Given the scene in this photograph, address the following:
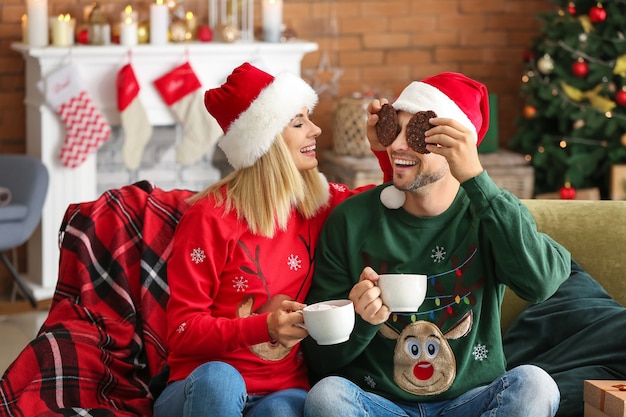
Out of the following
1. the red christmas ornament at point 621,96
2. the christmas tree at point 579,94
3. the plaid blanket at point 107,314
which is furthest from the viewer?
the christmas tree at point 579,94

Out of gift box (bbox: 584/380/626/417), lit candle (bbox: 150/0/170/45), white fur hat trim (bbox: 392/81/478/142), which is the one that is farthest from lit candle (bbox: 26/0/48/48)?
gift box (bbox: 584/380/626/417)

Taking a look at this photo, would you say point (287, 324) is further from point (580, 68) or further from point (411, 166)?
point (580, 68)

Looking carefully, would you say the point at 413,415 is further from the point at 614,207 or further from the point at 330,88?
the point at 330,88

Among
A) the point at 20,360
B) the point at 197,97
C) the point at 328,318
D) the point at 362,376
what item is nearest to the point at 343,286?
the point at 362,376

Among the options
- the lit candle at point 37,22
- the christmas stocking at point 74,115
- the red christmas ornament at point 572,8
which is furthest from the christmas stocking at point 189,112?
the red christmas ornament at point 572,8

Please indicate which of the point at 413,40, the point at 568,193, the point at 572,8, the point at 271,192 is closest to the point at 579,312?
the point at 271,192

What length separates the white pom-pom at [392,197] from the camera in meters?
2.35

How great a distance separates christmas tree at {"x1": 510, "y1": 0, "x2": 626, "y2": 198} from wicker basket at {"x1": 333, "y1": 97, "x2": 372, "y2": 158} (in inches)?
33.8

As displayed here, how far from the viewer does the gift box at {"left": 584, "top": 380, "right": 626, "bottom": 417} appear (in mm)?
2121

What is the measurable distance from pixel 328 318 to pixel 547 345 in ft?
3.07

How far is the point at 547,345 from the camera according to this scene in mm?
2648

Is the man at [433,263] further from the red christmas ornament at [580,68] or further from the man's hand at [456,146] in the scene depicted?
the red christmas ornament at [580,68]

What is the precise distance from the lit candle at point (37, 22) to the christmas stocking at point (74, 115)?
0.69ft

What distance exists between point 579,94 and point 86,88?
2421mm
